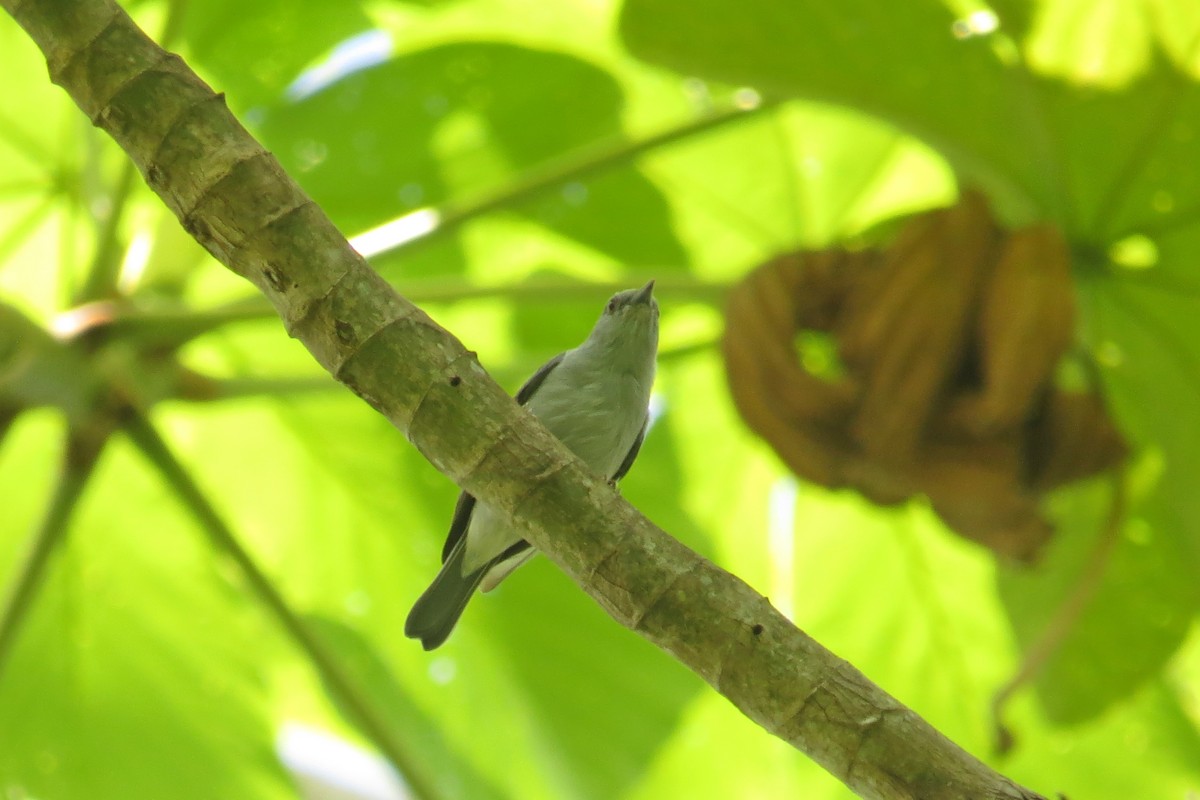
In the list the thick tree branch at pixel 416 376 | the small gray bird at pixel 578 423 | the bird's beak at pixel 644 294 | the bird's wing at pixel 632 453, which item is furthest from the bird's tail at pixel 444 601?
the thick tree branch at pixel 416 376

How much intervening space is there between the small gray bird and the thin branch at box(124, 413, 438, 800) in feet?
1.16

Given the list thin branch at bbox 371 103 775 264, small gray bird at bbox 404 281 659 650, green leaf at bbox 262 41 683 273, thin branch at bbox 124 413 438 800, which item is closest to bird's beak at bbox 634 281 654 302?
small gray bird at bbox 404 281 659 650

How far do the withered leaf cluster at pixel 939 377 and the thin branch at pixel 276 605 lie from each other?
0.82 m

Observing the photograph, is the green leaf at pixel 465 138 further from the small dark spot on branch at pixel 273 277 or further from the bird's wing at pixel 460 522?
the small dark spot on branch at pixel 273 277

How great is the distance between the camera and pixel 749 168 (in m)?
2.67

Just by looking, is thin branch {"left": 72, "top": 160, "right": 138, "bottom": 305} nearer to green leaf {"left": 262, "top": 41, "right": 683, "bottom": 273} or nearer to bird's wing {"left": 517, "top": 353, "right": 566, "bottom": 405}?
green leaf {"left": 262, "top": 41, "right": 683, "bottom": 273}

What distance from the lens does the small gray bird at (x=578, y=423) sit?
65.1 inches

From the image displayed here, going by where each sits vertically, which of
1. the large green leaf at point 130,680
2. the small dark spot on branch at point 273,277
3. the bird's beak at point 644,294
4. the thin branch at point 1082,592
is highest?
the small dark spot on branch at point 273,277

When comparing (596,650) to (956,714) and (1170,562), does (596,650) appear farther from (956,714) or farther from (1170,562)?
(1170,562)

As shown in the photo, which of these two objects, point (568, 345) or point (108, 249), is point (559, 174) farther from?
point (108, 249)

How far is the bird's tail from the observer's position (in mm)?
1633

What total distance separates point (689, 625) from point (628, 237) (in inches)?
65.5

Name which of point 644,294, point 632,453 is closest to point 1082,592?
point 632,453

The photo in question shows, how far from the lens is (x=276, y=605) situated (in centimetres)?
197
